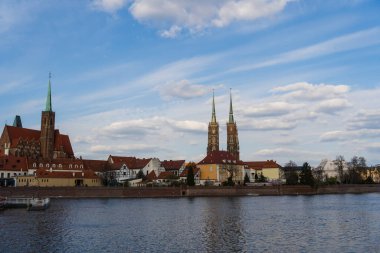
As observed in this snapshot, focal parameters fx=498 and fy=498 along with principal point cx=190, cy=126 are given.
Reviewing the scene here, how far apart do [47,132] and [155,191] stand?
41.5 metres

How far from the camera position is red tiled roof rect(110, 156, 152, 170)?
138 metres

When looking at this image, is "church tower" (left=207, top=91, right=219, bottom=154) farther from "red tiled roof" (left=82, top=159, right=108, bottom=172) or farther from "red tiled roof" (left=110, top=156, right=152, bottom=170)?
"red tiled roof" (left=82, top=159, right=108, bottom=172)

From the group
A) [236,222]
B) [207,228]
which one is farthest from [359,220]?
[207,228]

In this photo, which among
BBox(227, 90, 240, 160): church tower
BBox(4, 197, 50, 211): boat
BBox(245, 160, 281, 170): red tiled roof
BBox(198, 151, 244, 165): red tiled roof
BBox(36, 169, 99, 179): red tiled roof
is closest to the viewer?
BBox(4, 197, 50, 211): boat

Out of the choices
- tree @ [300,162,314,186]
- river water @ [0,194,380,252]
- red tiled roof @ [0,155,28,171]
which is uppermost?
red tiled roof @ [0,155,28,171]

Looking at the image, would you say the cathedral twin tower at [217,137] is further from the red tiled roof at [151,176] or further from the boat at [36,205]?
the boat at [36,205]

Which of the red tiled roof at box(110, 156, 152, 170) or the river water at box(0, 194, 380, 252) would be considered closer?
the river water at box(0, 194, 380, 252)

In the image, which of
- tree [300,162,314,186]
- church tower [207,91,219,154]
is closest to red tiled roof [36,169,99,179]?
tree [300,162,314,186]

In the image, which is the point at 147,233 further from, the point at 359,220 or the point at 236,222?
the point at 359,220

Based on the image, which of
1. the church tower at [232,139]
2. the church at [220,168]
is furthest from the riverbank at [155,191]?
the church tower at [232,139]

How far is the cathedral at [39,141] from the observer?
12350cm

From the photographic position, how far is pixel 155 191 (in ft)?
339

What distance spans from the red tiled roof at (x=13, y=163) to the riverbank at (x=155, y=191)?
18.2 m

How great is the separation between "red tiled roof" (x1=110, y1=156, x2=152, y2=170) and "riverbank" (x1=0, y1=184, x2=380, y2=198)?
33.4 metres
